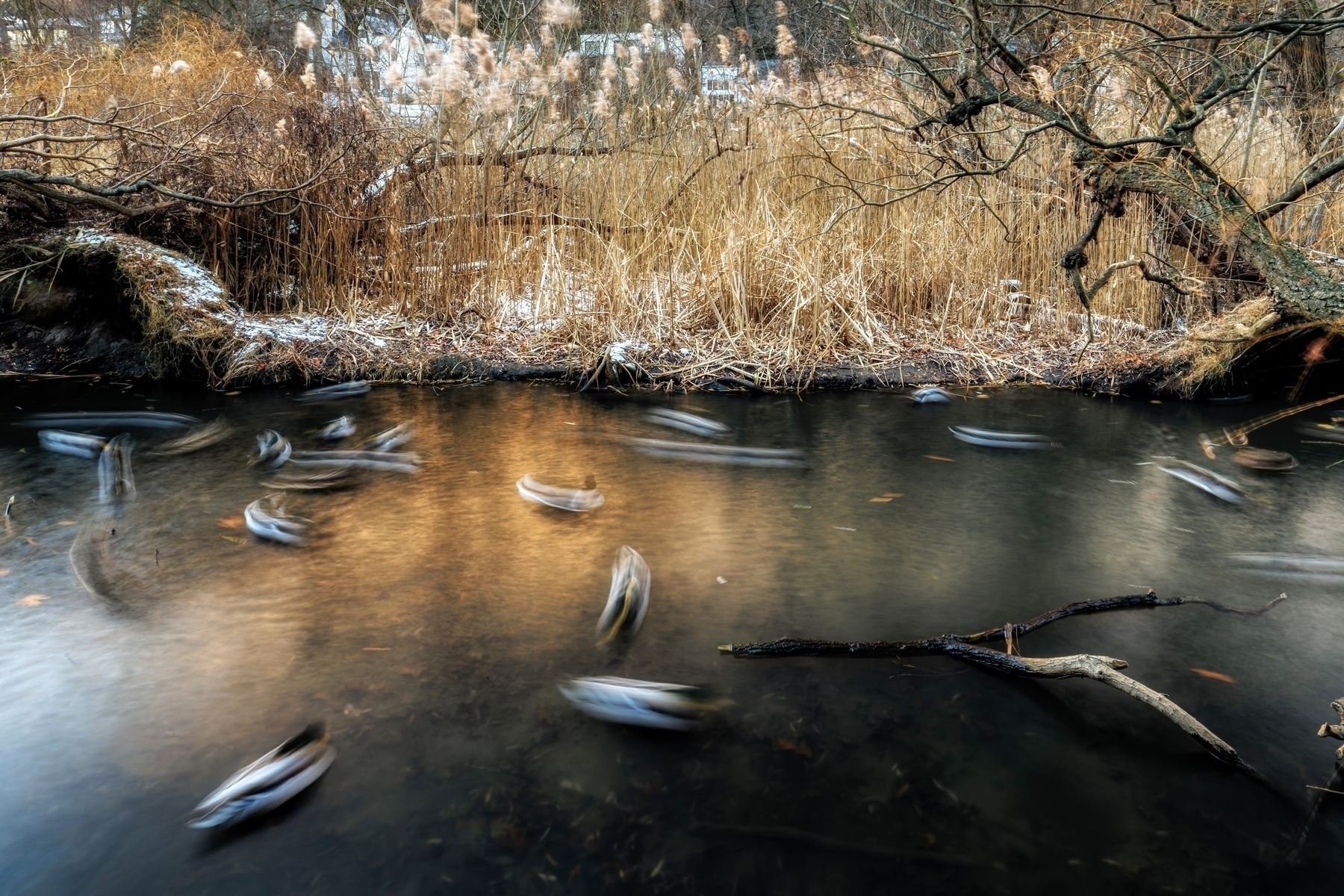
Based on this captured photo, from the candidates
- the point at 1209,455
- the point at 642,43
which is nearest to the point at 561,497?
the point at 1209,455

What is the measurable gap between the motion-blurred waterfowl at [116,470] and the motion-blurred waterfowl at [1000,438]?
329 centimetres

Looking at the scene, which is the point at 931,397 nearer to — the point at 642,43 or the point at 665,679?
the point at 665,679

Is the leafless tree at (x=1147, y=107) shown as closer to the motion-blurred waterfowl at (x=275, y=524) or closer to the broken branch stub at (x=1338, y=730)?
the broken branch stub at (x=1338, y=730)

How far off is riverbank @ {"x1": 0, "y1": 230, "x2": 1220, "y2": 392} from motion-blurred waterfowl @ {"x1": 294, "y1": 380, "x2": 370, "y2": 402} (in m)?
0.17

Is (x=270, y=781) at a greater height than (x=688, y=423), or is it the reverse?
(x=688, y=423)

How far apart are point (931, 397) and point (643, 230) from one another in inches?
81.5

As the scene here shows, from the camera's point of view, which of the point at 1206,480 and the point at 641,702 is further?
the point at 1206,480

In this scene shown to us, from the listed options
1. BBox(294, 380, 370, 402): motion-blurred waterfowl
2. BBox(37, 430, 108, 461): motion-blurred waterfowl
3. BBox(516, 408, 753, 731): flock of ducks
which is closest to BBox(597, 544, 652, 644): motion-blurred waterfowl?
BBox(516, 408, 753, 731): flock of ducks

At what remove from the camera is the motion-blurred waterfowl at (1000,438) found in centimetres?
387

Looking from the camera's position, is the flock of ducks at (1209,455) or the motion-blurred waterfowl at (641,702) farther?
the flock of ducks at (1209,455)

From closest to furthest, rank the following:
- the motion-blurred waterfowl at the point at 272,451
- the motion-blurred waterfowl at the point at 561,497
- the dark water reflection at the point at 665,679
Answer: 1. the dark water reflection at the point at 665,679
2. the motion-blurred waterfowl at the point at 561,497
3. the motion-blurred waterfowl at the point at 272,451

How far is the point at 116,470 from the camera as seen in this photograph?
A: 3.43m

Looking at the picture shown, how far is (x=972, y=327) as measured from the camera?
18.1ft

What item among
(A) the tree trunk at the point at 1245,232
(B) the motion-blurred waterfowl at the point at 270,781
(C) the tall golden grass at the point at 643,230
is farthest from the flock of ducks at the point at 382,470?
(C) the tall golden grass at the point at 643,230
